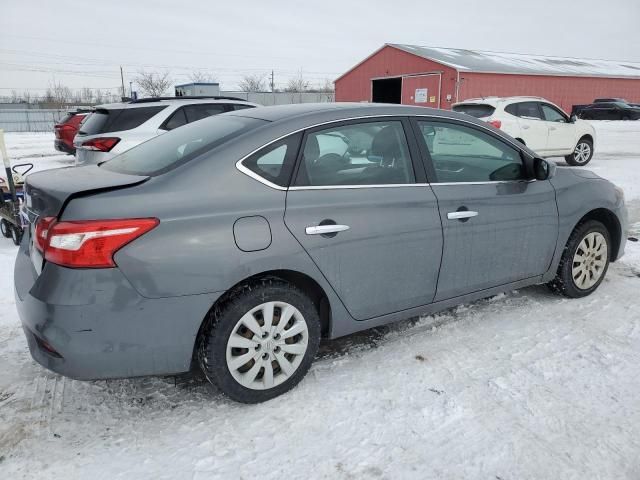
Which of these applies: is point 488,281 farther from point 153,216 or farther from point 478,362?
point 153,216

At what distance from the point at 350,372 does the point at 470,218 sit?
4.08 ft

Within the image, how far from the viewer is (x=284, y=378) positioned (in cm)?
277

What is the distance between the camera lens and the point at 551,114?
1184 cm

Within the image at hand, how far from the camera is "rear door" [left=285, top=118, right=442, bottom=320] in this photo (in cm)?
274

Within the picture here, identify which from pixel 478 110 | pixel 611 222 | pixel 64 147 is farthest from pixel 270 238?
pixel 64 147

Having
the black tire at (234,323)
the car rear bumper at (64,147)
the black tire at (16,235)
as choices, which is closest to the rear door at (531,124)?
the black tire at (16,235)

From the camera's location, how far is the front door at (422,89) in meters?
29.8

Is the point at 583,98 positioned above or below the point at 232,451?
above

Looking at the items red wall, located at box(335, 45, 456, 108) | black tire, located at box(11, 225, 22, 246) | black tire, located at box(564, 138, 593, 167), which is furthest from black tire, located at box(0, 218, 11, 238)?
red wall, located at box(335, 45, 456, 108)

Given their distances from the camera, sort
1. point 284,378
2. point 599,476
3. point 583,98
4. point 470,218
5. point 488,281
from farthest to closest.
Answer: point 583,98 → point 488,281 → point 470,218 → point 284,378 → point 599,476

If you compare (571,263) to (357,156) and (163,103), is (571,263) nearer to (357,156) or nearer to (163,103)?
(357,156)

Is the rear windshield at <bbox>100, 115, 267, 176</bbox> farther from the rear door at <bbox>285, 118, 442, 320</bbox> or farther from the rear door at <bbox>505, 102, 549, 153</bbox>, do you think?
the rear door at <bbox>505, 102, 549, 153</bbox>

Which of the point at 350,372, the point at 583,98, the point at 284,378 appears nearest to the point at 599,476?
the point at 350,372

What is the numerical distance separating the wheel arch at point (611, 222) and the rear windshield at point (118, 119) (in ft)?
18.8
